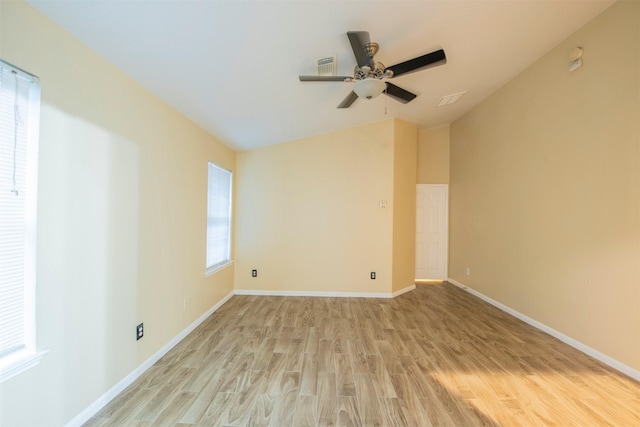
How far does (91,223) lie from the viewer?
5.31 feet

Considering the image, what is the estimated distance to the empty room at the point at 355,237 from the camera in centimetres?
137

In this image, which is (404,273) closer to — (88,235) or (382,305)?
(382,305)

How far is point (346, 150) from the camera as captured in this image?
4.21 metres

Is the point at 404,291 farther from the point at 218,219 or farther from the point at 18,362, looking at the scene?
the point at 18,362

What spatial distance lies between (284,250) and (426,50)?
3.26 m

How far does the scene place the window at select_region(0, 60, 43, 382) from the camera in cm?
118

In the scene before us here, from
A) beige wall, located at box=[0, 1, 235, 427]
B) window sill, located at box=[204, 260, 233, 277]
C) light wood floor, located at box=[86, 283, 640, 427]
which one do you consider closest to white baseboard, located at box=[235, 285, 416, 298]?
window sill, located at box=[204, 260, 233, 277]

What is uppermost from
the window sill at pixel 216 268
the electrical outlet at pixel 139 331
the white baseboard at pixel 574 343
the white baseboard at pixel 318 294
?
the window sill at pixel 216 268

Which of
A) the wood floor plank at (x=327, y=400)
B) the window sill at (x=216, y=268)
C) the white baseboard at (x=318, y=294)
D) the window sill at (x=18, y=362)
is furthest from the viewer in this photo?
the white baseboard at (x=318, y=294)

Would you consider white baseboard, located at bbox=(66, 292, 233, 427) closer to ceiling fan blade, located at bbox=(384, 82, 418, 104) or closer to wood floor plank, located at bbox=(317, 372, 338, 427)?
wood floor plank, located at bbox=(317, 372, 338, 427)

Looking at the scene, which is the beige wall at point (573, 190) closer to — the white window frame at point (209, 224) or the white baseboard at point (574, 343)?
the white baseboard at point (574, 343)

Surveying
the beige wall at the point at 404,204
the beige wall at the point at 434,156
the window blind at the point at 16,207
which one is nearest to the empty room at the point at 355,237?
the window blind at the point at 16,207

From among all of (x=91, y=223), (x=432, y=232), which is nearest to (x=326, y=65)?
(x=91, y=223)

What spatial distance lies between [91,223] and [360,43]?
84.6 inches
